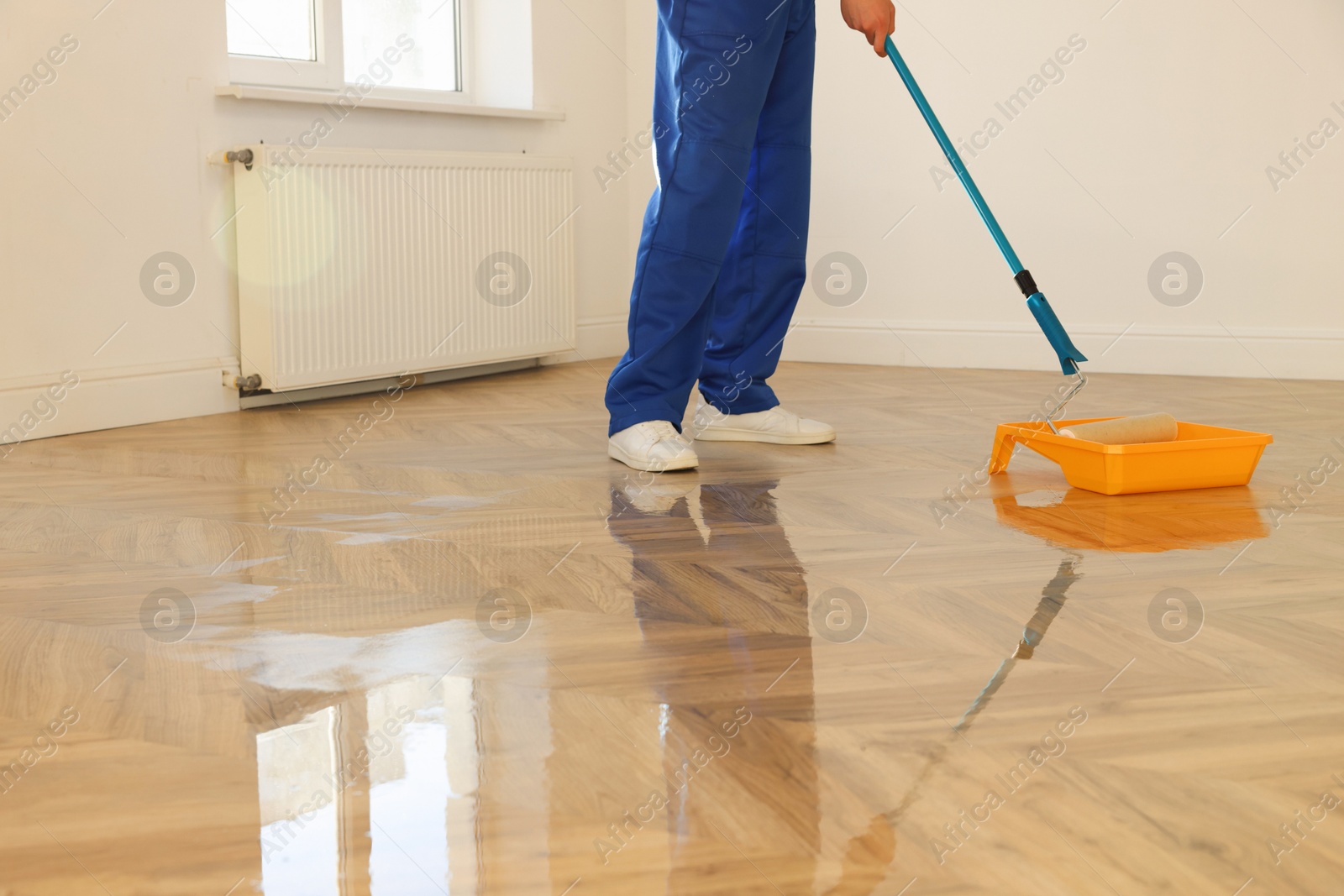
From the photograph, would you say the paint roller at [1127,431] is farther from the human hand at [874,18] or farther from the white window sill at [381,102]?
the white window sill at [381,102]

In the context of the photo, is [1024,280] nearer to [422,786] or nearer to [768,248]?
[768,248]

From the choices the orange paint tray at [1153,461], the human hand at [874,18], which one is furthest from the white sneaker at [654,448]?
the human hand at [874,18]

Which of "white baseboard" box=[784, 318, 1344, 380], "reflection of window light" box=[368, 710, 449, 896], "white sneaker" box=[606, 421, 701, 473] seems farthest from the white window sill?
"reflection of window light" box=[368, 710, 449, 896]

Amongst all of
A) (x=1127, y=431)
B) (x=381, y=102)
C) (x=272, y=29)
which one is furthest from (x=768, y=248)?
(x=272, y=29)

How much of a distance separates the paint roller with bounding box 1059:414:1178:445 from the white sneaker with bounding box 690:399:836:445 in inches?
21.1

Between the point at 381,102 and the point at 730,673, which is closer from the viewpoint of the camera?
the point at 730,673

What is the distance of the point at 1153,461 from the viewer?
1897 mm

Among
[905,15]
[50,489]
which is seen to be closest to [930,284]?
[905,15]

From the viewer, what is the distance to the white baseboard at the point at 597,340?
3.83 meters

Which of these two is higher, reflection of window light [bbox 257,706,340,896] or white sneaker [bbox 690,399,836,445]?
reflection of window light [bbox 257,706,340,896]

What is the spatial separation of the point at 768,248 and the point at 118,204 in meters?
1.35

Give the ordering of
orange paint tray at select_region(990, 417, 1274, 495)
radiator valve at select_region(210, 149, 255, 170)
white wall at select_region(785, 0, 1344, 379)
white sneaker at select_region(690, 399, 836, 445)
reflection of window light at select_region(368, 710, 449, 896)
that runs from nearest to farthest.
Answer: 1. reflection of window light at select_region(368, 710, 449, 896)
2. orange paint tray at select_region(990, 417, 1274, 495)
3. white sneaker at select_region(690, 399, 836, 445)
4. radiator valve at select_region(210, 149, 255, 170)
5. white wall at select_region(785, 0, 1344, 379)

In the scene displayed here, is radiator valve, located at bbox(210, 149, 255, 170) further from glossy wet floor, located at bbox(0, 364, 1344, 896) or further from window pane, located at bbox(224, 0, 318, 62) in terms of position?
glossy wet floor, located at bbox(0, 364, 1344, 896)

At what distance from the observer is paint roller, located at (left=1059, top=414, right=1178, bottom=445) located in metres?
1.93
